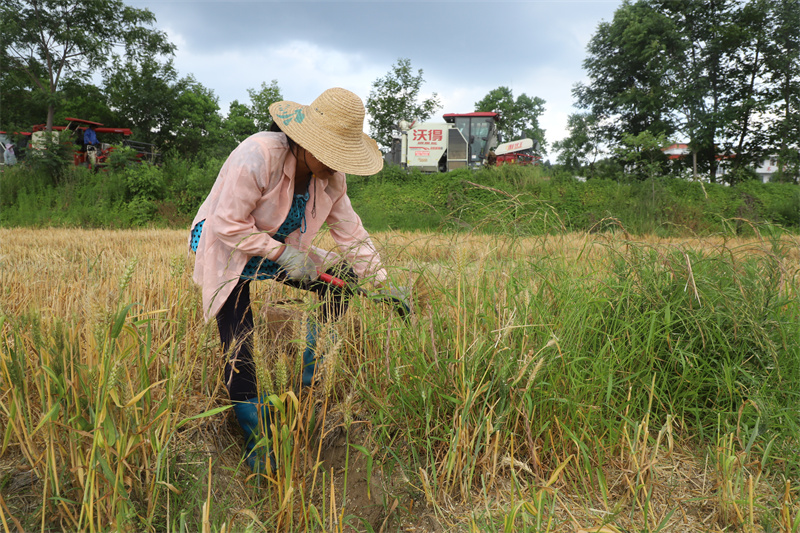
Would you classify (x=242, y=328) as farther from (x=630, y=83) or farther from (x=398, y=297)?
(x=630, y=83)

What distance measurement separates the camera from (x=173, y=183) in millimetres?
13906

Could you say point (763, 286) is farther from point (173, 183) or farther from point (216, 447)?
point (173, 183)

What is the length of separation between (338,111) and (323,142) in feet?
0.54

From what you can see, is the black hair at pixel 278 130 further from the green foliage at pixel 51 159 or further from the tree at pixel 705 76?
the tree at pixel 705 76

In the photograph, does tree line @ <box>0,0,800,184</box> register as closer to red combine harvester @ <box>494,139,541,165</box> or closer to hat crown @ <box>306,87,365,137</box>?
red combine harvester @ <box>494,139,541,165</box>

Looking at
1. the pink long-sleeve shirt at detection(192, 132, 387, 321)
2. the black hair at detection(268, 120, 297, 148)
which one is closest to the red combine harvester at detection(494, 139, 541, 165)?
the black hair at detection(268, 120, 297, 148)

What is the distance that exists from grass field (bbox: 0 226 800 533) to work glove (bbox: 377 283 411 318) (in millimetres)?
63

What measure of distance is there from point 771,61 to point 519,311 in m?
19.3

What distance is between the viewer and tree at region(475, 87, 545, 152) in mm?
50375

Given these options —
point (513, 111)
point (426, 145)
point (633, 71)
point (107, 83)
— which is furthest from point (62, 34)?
point (513, 111)

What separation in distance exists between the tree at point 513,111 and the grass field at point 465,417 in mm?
49332

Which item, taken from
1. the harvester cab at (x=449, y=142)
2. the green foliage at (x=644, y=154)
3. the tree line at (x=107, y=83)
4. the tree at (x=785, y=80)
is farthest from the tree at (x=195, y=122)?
the tree at (x=785, y=80)

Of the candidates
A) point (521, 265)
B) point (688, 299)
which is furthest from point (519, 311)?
point (688, 299)

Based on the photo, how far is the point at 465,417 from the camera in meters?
1.45
